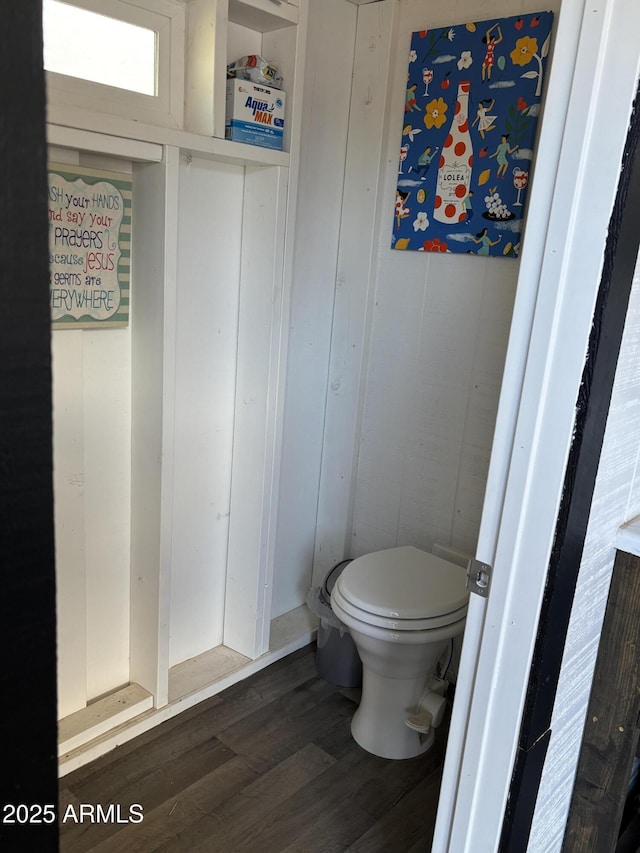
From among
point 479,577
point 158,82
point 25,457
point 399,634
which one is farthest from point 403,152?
point 25,457

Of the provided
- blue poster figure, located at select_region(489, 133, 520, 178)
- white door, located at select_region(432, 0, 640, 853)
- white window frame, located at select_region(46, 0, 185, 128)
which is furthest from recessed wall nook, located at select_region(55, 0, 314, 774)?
white door, located at select_region(432, 0, 640, 853)

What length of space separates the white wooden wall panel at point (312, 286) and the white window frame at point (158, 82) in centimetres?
53

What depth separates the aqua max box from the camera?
6.44ft

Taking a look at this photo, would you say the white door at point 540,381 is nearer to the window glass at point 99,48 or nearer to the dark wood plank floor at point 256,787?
the dark wood plank floor at point 256,787

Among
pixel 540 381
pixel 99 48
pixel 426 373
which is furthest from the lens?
pixel 426 373

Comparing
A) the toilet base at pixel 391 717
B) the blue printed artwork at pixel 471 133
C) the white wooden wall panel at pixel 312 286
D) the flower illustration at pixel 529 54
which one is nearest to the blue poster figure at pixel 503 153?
the blue printed artwork at pixel 471 133

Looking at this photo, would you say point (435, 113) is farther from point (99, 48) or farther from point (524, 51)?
point (99, 48)

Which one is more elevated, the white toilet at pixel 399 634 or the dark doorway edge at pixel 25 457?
the dark doorway edge at pixel 25 457

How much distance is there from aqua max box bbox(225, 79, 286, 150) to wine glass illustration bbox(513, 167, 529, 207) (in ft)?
2.26

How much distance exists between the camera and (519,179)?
2.06m

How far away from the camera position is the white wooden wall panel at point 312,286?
90.7 inches

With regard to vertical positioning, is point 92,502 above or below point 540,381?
below

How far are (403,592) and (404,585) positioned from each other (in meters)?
0.04

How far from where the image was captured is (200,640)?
2469 mm
